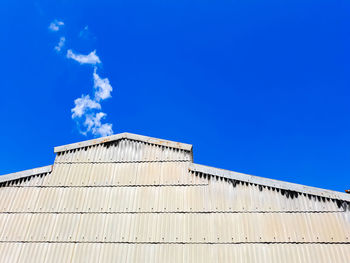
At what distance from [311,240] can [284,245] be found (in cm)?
95

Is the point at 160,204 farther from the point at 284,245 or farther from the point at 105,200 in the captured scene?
the point at 284,245

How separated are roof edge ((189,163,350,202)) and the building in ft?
0.12

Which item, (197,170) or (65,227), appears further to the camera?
(197,170)

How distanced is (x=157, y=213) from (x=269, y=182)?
184 inches

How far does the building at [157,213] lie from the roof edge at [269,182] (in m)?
0.04

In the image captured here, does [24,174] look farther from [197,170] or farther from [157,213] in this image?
[197,170]

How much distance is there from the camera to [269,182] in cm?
970

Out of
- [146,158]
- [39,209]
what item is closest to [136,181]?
[146,158]

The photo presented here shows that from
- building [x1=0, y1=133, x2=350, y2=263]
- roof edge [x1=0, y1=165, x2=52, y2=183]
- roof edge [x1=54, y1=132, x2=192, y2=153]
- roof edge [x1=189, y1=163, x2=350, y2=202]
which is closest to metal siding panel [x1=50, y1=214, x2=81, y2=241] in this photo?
building [x1=0, y1=133, x2=350, y2=263]

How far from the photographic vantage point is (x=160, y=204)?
9945 mm

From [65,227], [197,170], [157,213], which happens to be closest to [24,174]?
[65,227]

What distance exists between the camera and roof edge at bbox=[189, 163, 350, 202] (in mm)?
9055

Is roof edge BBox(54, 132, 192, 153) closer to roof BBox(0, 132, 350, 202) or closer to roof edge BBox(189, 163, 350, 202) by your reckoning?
roof BBox(0, 132, 350, 202)

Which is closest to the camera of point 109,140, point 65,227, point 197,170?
point 65,227
